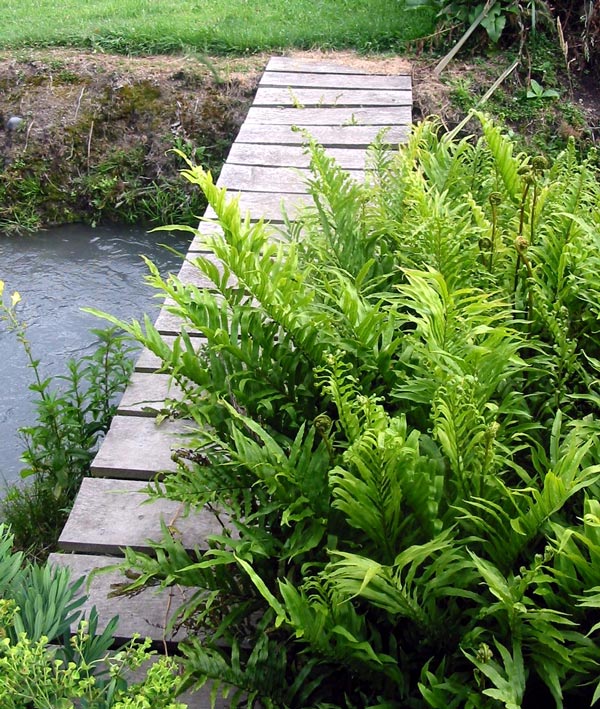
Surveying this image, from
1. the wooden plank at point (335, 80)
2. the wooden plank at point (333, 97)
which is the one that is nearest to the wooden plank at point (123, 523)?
the wooden plank at point (333, 97)

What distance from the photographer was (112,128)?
664cm

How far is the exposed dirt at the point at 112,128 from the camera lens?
650 cm

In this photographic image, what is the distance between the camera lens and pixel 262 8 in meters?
7.45

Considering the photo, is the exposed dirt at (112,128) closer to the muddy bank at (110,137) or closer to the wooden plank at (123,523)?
the muddy bank at (110,137)

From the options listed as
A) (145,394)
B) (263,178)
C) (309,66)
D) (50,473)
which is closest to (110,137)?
(309,66)

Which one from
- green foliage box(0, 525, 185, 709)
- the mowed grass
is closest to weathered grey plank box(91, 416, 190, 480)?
green foliage box(0, 525, 185, 709)

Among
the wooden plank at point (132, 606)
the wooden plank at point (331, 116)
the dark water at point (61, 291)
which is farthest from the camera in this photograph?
the wooden plank at point (331, 116)

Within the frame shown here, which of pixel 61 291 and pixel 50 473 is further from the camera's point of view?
pixel 61 291

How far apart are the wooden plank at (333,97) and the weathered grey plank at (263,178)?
0.88 m

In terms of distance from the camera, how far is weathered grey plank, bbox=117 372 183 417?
10.9 feet

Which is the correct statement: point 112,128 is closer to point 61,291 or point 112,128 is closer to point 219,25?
point 219,25

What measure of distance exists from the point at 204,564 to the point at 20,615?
0.45 meters

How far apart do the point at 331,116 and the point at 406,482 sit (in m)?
4.02

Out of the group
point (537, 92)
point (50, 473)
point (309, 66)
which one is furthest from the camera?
point (309, 66)
